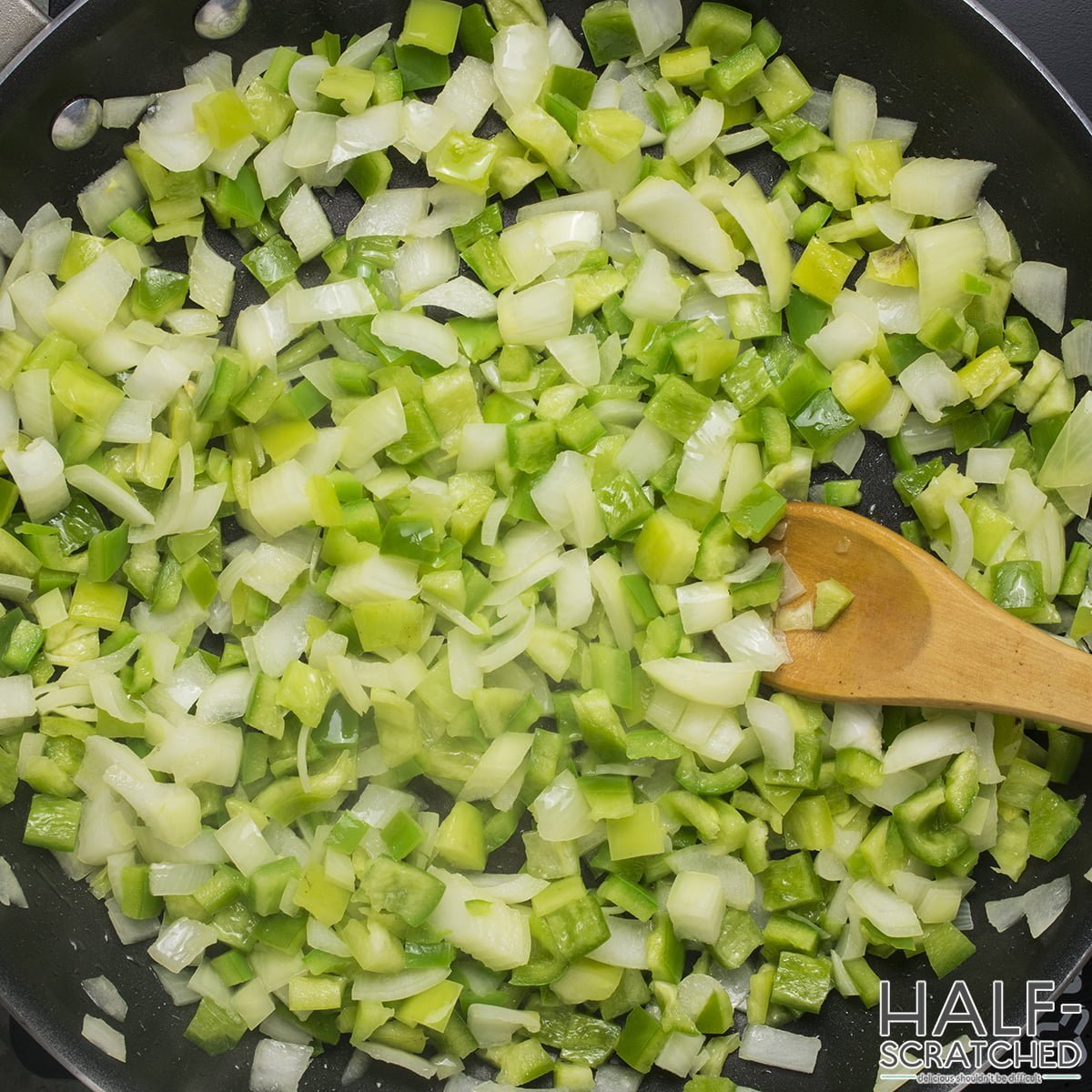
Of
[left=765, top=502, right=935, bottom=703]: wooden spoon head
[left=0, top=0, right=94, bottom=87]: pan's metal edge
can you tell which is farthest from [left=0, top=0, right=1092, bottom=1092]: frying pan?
[left=765, top=502, right=935, bottom=703]: wooden spoon head

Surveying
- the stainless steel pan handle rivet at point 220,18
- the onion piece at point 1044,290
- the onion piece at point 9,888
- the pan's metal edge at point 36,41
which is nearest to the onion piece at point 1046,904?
the onion piece at point 1044,290

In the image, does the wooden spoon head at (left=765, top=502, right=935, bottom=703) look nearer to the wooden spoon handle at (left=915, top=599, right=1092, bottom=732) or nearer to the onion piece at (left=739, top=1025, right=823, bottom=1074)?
the wooden spoon handle at (left=915, top=599, right=1092, bottom=732)

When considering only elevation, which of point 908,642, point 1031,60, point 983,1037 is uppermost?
point 1031,60

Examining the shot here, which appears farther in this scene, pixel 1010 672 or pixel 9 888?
pixel 9 888

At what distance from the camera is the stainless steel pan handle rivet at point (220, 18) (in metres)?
1.99

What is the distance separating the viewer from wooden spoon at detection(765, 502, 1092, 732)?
73.9 inches

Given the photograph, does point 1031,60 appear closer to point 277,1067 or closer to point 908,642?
point 908,642

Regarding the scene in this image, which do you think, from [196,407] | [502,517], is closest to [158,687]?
[196,407]

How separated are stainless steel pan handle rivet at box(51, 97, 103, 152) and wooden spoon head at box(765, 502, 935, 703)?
1.55 meters

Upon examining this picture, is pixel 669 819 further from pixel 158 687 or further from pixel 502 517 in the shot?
pixel 158 687

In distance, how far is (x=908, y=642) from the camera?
1991mm

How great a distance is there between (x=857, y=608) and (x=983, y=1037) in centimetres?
88

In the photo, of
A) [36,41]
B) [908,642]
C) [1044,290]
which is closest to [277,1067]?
[908,642]

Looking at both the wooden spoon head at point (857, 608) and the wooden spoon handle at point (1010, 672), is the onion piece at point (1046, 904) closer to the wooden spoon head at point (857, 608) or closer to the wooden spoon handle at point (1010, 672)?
the wooden spoon handle at point (1010, 672)
